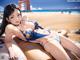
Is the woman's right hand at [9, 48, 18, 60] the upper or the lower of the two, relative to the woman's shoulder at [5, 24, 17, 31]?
lower

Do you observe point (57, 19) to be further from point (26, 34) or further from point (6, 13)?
point (6, 13)

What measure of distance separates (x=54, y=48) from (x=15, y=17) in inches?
18.3

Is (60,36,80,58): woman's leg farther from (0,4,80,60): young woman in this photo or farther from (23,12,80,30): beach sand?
(23,12,80,30): beach sand

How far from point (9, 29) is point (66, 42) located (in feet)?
1.91

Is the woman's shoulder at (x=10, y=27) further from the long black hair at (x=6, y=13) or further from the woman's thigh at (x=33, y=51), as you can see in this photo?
the woman's thigh at (x=33, y=51)

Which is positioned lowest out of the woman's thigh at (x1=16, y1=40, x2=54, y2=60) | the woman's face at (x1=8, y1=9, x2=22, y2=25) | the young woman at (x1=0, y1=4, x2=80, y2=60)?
the woman's thigh at (x1=16, y1=40, x2=54, y2=60)

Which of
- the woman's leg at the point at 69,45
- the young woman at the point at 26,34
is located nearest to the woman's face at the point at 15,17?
the young woman at the point at 26,34

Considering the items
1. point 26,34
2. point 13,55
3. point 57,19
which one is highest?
point 57,19

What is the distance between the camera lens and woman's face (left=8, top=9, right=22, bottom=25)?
1.85m

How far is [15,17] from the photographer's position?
73.4 inches

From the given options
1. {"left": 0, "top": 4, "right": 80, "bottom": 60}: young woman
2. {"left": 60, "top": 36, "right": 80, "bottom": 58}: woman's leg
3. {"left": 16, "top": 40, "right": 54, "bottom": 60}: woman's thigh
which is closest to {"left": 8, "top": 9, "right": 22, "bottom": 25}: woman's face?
{"left": 0, "top": 4, "right": 80, "bottom": 60}: young woman

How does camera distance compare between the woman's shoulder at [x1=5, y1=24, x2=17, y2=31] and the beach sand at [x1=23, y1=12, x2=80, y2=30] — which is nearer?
the woman's shoulder at [x1=5, y1=24, x2=17, y2=31]

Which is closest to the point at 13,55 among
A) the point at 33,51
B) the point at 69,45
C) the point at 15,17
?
the point at 33,51

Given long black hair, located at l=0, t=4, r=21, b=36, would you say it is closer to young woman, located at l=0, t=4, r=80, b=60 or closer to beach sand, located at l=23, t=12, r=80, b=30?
young woman, located at l=0, t=4, r=80, b=60
